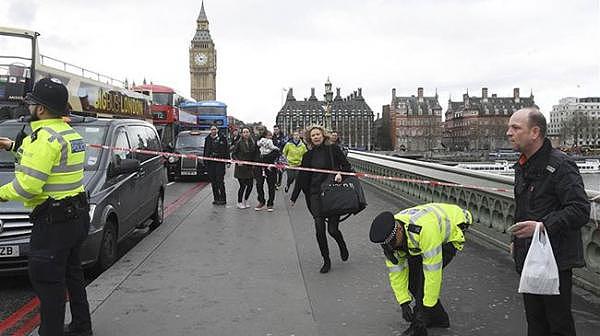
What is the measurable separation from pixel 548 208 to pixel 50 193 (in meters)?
3.19

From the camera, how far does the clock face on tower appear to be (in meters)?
146

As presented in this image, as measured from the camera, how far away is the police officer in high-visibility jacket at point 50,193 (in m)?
3.67

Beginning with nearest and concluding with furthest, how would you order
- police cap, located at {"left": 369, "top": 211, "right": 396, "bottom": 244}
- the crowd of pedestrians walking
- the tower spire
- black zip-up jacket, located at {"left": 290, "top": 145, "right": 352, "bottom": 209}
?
police cap, located at {"left": 369, "top": 211, "right": 396, "bottom": 244} → black zip-up jacket, located at {"left": 290, "top": 145, "right": 352, "bottom": 209} → the crowd of pedestrians walking → the tower spire

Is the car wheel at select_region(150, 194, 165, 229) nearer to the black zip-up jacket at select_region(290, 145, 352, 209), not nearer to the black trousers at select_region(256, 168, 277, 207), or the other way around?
the black trousers at select_region(256, 168, 277, 207)

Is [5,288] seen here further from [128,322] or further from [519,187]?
[519,187]

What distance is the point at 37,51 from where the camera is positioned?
523 inches

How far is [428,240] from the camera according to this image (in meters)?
4.11

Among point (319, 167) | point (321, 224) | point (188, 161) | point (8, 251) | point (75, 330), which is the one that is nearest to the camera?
point (75, 330)

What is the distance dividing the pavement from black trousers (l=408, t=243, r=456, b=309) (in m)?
0.39

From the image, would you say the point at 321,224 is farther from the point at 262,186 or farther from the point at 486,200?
the point at 262,186

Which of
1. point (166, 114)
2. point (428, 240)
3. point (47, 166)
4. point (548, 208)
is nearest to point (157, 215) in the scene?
point (47, 166)

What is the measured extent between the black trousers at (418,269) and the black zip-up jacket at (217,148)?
8981 mm

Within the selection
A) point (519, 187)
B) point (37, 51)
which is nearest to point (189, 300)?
point (519, 187)

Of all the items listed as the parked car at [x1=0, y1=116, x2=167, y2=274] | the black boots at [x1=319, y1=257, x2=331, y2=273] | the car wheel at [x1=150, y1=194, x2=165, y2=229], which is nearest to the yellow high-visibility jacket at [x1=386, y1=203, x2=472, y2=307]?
the black boots at [x1=319, y1=257, x2=331, y2=273]
